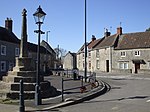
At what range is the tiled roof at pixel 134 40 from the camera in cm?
5284

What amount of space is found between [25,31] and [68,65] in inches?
3145

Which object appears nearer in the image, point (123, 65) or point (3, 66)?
point (3, 66)

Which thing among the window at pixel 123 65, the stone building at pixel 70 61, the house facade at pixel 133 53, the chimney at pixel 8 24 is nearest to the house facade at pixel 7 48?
the chimney at pixel 8 24

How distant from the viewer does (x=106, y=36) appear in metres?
65.7

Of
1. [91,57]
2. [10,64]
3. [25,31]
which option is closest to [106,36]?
[91,57]

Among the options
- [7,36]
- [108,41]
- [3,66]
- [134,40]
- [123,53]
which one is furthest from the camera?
[108,41]

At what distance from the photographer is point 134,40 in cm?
5566

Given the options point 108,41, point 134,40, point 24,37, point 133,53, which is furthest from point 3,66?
point 134,40

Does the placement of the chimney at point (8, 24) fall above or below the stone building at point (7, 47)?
above

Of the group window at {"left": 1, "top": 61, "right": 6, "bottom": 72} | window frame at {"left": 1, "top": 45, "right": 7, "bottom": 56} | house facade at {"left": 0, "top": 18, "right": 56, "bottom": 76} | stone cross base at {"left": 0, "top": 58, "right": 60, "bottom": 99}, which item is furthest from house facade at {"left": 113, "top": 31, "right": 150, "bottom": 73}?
stone cross base at {"left": 0, "top": 58, "right": 60, "bottom": 99}

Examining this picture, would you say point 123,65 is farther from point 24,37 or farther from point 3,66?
point 24,37

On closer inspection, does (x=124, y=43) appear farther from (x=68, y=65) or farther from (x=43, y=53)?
(x=68, y=65)

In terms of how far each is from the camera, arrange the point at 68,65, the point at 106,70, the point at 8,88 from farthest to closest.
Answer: the point at 68,65 → the point at 106,70 → the point at 8,88

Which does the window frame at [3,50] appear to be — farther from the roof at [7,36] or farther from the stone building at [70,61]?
the stone building at [70,61]
